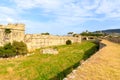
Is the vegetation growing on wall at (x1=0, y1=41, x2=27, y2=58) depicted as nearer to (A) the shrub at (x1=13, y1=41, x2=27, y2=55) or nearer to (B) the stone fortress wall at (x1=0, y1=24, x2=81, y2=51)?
(A) the shrub at (x1=13, y1=41, x2=27, y2=55)

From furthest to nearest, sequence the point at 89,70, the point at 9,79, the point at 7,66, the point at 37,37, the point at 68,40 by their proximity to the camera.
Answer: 1. the point at 68,40
2. the point at 37,37
3. the point at 7,66
4. the point at 9,79
5. the point at 89,70

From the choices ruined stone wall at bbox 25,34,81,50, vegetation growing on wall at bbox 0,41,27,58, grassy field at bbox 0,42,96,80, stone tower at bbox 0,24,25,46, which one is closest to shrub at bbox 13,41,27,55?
vegetation growing on wall at bbox 0,41,27,58

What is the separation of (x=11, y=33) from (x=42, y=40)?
11.5 metres

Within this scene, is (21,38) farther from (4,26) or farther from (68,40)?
(68,40)

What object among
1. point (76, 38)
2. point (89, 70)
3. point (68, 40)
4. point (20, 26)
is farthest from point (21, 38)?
point (89, 70)

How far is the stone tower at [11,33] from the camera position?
171 feet

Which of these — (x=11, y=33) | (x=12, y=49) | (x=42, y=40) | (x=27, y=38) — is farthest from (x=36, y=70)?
(x=42, y=40)

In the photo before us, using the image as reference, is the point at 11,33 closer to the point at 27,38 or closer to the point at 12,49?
the point at 27,38

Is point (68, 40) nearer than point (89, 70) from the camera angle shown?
No

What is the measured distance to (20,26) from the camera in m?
57.3

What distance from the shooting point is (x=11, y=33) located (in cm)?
5412

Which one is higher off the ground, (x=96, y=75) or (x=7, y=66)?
(x=96, y=75)

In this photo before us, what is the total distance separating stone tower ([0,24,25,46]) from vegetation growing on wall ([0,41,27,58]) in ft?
10.9

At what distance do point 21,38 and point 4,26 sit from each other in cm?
535
